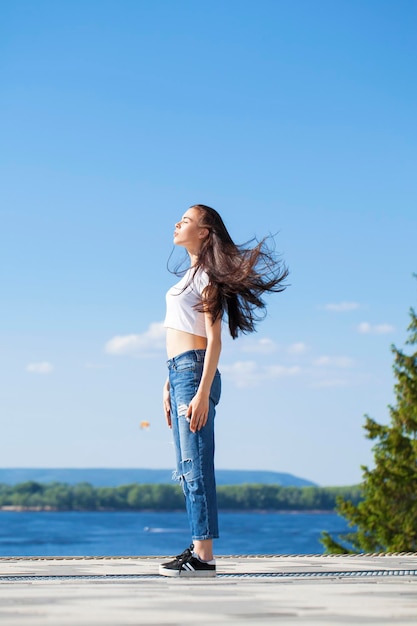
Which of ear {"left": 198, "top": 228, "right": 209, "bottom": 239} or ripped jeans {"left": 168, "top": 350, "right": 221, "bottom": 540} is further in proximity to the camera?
ear {"left": 198, "top": 228, "right": 209, "bottom": 239}

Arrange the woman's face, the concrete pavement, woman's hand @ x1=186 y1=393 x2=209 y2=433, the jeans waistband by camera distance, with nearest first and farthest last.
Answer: the concrete pavement < woman's hand @ x1=186 y1=393 x2=209 y2=433 < the jeans waistband < the woman's face

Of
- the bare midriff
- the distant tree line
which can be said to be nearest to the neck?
the bare midriff

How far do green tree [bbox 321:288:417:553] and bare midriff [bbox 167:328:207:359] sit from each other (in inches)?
785

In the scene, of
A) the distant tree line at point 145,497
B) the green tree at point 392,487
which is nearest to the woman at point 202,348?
the green tree at point 392,487

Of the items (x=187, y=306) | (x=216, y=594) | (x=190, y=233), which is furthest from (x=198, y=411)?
(x=216, y=594)

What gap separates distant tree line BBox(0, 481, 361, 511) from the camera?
120 m

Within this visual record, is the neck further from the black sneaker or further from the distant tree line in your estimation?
the distant tree line

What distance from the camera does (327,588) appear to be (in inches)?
167

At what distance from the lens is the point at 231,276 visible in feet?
16.0

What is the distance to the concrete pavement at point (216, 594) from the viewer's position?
3.22 metres

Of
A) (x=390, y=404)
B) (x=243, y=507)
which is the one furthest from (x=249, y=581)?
(x=243, y=507)

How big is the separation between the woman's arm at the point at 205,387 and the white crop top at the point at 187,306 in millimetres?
114

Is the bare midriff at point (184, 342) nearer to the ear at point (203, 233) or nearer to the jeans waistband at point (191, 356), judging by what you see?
the jeans waistband at point (191, 356)

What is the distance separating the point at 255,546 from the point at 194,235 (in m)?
82.8
